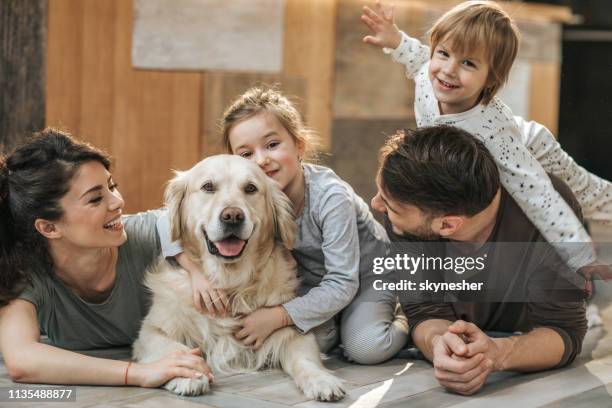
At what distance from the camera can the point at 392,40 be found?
8.94 ft

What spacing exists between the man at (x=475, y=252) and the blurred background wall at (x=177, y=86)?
2.82ft

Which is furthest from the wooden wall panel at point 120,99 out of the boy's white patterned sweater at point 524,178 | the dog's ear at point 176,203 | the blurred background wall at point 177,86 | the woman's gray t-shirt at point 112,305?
the boy's white patterned sweater at point 524,178

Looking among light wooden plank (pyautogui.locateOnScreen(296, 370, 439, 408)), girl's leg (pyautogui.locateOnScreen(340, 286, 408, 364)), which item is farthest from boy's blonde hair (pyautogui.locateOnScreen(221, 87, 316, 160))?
light wooden plank (pyautogui.locateOnScreen(296, 370, 439, 408))

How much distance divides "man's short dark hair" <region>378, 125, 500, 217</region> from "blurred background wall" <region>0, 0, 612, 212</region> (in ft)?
3.00

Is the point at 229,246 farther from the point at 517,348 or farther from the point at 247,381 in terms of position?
the point at 517,348

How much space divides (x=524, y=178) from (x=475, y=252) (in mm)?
260

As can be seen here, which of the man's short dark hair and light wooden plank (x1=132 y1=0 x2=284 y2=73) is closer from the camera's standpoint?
the man's short dark hair

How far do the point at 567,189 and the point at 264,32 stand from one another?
7.19 ft

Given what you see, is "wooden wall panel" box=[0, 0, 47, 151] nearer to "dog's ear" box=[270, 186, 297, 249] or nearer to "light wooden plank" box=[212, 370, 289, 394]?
"dog's ear" box=[270, 186, 297, 249]

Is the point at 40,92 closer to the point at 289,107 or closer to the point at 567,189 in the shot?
the point at 289,107

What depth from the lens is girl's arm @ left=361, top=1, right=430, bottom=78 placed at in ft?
8.86

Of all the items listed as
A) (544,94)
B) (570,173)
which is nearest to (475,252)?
(570,173)

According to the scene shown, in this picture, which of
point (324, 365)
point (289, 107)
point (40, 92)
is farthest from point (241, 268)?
point (40, 92)

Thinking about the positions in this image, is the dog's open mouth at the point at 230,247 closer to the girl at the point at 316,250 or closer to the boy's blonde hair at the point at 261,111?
the girl at the point at 316,250
